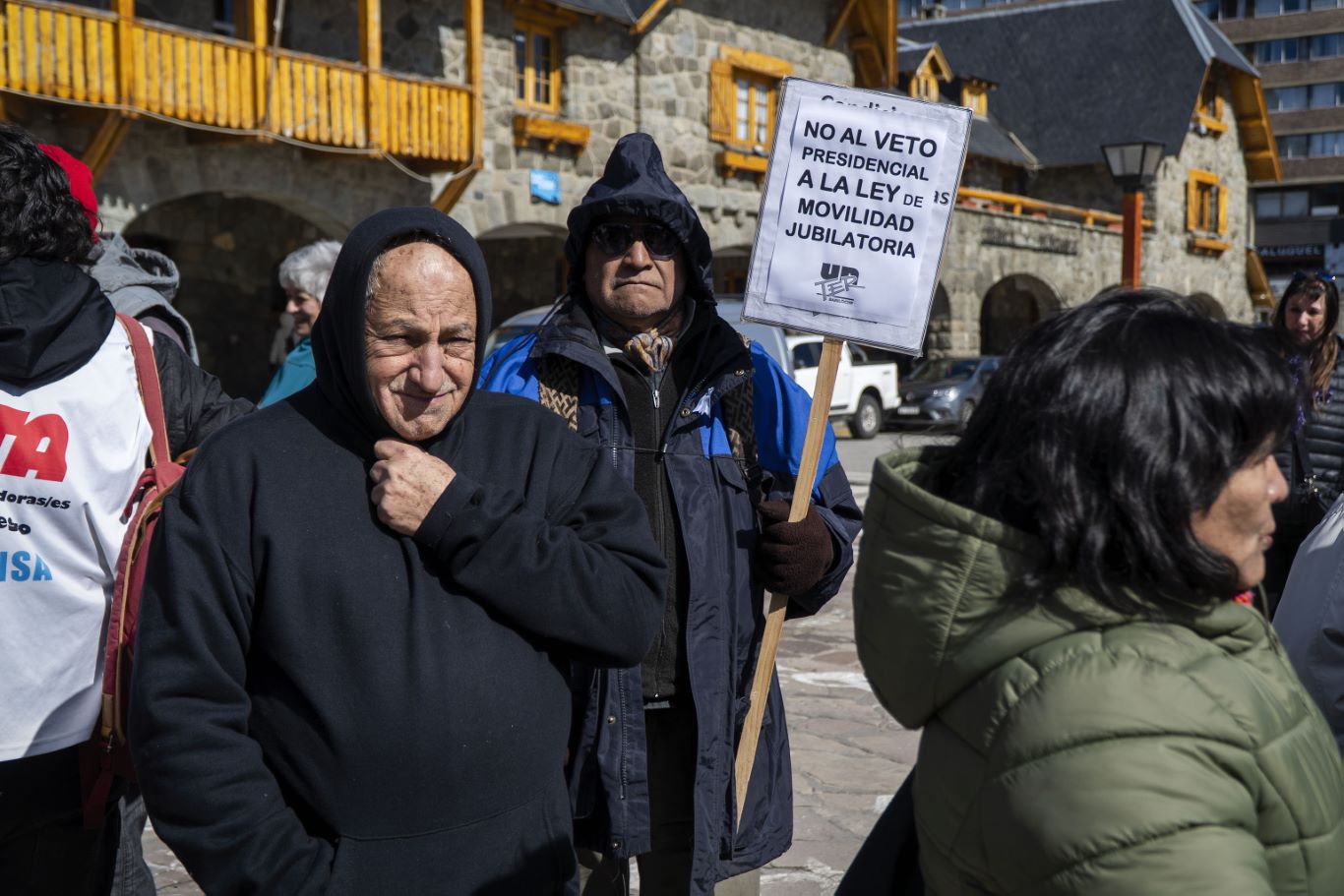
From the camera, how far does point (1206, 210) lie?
34500 mm

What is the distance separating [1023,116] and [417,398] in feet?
113

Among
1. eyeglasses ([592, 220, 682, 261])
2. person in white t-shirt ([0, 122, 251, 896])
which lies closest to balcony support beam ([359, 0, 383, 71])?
eyeglasses ([592, 220, 682, 261])

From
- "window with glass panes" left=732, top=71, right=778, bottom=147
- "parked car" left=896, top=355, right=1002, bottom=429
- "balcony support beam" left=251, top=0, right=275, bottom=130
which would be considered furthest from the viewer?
"parked car" left=896, top=355, right=1002, bottom=429

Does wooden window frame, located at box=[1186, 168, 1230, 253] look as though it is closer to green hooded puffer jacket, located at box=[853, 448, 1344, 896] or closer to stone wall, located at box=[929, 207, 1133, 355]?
stone wall, located at box=[929, 207, 1133, 355]

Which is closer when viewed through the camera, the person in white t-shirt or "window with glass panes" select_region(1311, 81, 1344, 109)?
the person in white t-shirt

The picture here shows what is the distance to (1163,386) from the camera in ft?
4.23

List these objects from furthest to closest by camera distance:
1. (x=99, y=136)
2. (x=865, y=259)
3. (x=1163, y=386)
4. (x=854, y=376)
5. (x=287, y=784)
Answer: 1. (x=854, y=376)
2. (x=99, y=136)
3. (x=865, y=259)
4. (x=287, y=784)
5. (x=1163, y=386)

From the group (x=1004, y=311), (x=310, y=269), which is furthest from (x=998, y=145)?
(x=310, y=269)

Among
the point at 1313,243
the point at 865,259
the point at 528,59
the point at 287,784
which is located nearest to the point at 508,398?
the point at 287,784

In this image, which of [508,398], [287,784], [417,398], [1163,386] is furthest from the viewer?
[508,398]

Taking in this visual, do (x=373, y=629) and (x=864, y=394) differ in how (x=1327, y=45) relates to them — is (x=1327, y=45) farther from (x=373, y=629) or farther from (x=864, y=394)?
(x=373, y=629)

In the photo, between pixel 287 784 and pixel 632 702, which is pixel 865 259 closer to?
pixel 632 702

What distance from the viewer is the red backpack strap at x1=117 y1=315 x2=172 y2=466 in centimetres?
241

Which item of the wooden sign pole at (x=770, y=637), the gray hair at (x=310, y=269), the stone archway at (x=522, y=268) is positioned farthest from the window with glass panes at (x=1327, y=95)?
the wooden sign pole at (x=770, y=637)
